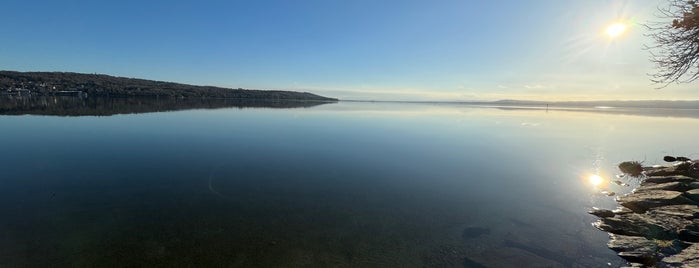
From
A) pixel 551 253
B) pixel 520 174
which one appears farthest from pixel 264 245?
pixel 520 174

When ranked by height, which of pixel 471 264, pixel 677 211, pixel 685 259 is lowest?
pixel 471 264

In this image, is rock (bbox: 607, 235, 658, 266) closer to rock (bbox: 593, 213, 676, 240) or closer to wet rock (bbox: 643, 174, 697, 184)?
rock (bbox: 593, 213, 676, 240)

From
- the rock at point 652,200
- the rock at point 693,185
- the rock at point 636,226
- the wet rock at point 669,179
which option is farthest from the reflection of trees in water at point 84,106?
the rock at point 693,185

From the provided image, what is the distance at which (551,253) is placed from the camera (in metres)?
9.08

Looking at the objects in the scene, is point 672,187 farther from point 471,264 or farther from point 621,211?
point 471,264

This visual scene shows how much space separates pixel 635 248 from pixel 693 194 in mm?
5926

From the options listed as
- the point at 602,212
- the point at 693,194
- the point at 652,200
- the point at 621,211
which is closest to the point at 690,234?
the point at 602,212

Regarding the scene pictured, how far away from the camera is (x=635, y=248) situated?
9.09 metres

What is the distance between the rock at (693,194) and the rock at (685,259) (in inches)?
202

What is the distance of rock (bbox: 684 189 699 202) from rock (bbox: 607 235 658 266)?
15.5ft

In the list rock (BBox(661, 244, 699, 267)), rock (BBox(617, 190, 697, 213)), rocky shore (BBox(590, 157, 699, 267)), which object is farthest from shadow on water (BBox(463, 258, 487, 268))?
rock (BBox(617, 190, 697, 213))

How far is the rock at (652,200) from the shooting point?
1199 centimetres

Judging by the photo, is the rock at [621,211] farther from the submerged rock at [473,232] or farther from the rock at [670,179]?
the submerged rock at [473,232]

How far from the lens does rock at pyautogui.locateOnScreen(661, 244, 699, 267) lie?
7.67 meters
